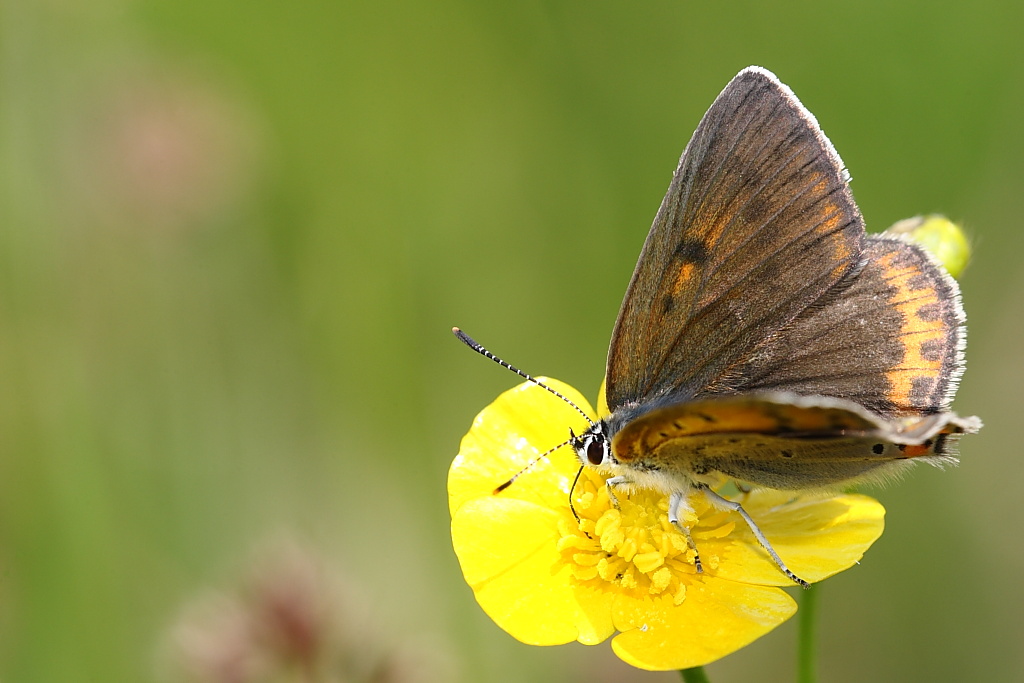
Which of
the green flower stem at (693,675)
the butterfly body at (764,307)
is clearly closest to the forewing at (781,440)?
the butterfly body at (764,307)

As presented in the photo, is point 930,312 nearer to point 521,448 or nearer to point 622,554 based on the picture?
point 622,554

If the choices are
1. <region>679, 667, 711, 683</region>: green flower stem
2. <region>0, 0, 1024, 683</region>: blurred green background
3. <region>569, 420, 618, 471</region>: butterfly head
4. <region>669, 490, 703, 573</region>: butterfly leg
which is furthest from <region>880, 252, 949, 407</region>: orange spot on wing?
<region>0, 0, 1024, 683</region>: blurred green background

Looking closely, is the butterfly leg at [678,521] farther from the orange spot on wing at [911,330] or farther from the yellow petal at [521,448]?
the orange spot on wing at [911,330]

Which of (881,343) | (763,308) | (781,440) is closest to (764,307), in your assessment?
(763,308)

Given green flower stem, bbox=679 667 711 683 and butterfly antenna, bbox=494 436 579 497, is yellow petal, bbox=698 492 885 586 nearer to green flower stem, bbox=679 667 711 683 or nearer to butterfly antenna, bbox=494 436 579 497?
green flower stem, bbox=679 667 711 683

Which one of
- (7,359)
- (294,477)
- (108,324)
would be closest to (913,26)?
(294,477)

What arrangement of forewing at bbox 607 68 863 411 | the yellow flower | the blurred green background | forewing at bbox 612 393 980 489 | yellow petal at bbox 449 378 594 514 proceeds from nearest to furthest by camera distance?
forewing at bbox 612 393 980 489, the yellow flower, forewing at bbox 607 68 863 411, yellow petal at bbox 449 378 594 514, the blurred green background

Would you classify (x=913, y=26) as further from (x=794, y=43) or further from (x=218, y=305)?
(x=218, y=305)
